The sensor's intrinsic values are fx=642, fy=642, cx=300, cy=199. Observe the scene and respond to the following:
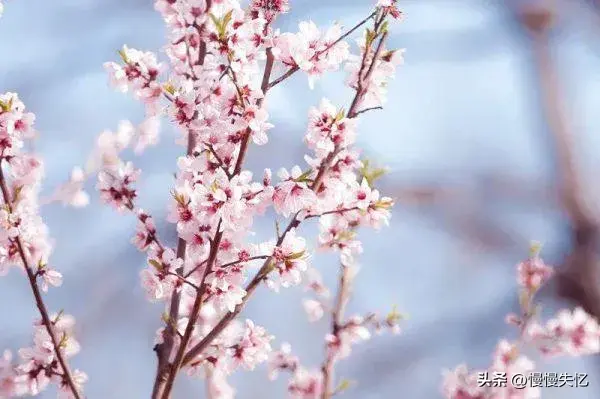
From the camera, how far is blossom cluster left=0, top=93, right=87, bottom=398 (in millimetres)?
1074

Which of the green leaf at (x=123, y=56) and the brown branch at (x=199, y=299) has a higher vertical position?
the green leaf at (x=123, y=56)

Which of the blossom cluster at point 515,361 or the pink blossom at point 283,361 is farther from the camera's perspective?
the pink blossom at point 283,361

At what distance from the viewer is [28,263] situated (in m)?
1.10

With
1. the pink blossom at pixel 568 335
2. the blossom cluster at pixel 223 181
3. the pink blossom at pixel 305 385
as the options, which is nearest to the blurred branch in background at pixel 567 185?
the pink blossom at pixel 568 335

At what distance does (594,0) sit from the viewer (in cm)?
407

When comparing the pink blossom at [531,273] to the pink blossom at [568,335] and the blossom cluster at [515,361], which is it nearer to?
the blossom cluster at [515,361]

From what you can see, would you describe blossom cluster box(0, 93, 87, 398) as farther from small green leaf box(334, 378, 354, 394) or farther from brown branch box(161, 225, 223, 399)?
small green leaf box(334, 378, 354, 394)

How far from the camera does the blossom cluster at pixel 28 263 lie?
107cm

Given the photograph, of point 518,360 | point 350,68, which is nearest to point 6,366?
point 350,68

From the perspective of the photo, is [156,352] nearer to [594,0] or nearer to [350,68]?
[350,68]

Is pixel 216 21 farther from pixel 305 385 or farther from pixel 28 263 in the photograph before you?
pixel 305 385

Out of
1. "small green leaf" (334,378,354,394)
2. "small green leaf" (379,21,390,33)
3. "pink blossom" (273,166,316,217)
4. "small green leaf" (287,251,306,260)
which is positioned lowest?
"small green leaf" (334,378,354,394)

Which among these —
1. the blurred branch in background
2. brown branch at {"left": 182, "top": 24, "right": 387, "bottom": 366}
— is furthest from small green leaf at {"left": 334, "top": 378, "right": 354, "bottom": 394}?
the blurred branch in background

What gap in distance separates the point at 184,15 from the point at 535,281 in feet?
3.28
